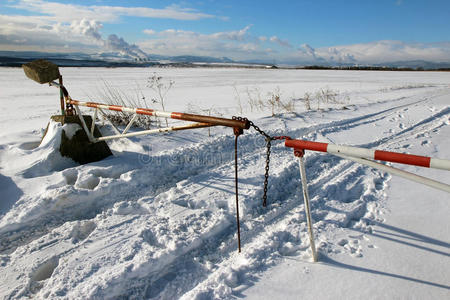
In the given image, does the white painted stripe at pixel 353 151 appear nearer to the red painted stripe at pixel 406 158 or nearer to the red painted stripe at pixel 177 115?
the red painted stripe at pixel 406 158

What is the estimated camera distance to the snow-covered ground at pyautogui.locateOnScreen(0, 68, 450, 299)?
2.37m

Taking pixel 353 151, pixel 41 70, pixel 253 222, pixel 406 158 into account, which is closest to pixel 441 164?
pixel 406 158

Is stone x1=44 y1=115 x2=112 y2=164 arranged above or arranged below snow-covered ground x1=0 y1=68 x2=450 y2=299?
above

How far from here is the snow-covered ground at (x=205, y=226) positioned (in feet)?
7.79

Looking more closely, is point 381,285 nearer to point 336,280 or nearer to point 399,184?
point 336,280

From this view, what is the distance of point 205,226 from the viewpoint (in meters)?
3.11

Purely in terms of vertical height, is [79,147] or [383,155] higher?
[383,155]

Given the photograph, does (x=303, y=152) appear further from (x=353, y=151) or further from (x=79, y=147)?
(x=79, y=147)

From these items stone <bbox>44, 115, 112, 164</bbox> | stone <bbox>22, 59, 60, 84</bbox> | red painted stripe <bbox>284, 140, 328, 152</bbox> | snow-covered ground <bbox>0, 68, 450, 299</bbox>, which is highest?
stone <bbox>22, 59, 60, 84</bbox>

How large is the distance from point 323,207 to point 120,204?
2466mm

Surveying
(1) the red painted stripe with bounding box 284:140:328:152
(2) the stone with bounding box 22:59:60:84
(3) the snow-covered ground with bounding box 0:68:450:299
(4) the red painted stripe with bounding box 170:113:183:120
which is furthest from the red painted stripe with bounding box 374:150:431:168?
(2) the stone with bounding box 22:59:60:84

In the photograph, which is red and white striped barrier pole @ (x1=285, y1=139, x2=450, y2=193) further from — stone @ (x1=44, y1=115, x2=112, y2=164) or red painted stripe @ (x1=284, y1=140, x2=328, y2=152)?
stone @ (x1=44, y1=115, x2=112, y2=164)

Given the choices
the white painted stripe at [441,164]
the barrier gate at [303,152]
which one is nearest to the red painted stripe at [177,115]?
the barrier gate at [303,152]

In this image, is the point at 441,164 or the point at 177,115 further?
the point at 177,115
